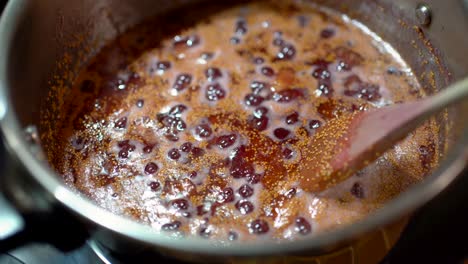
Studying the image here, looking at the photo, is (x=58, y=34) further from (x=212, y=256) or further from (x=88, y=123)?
(x=212, y=256)

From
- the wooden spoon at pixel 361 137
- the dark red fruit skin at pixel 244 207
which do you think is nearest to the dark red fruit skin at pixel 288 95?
the wooden spoon at pixel 361 137

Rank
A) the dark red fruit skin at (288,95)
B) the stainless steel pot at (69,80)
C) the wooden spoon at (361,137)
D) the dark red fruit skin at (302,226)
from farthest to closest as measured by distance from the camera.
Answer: the dark red fruit skin at (288,95), the dark red fruit skin at (302,226), the wooden spoon at (361,137), the stainless steel pot at (69,80)

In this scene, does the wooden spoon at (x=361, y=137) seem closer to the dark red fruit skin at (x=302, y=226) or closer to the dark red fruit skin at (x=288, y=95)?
the dark red fruit skin at (x=302, y=226)

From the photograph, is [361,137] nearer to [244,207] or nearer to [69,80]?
[244,207]

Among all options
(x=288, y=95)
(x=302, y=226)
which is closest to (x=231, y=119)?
(x=288, y=95)

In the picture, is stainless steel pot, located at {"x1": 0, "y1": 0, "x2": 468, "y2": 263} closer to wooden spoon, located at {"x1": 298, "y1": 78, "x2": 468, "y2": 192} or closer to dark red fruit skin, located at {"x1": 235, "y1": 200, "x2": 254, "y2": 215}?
wooden spoon, located at {"x1": 298, "y1": 78, "x2": 468, "y2": 192}

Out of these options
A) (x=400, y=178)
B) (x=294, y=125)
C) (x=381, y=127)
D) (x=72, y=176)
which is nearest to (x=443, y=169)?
(x=381, y=127)
